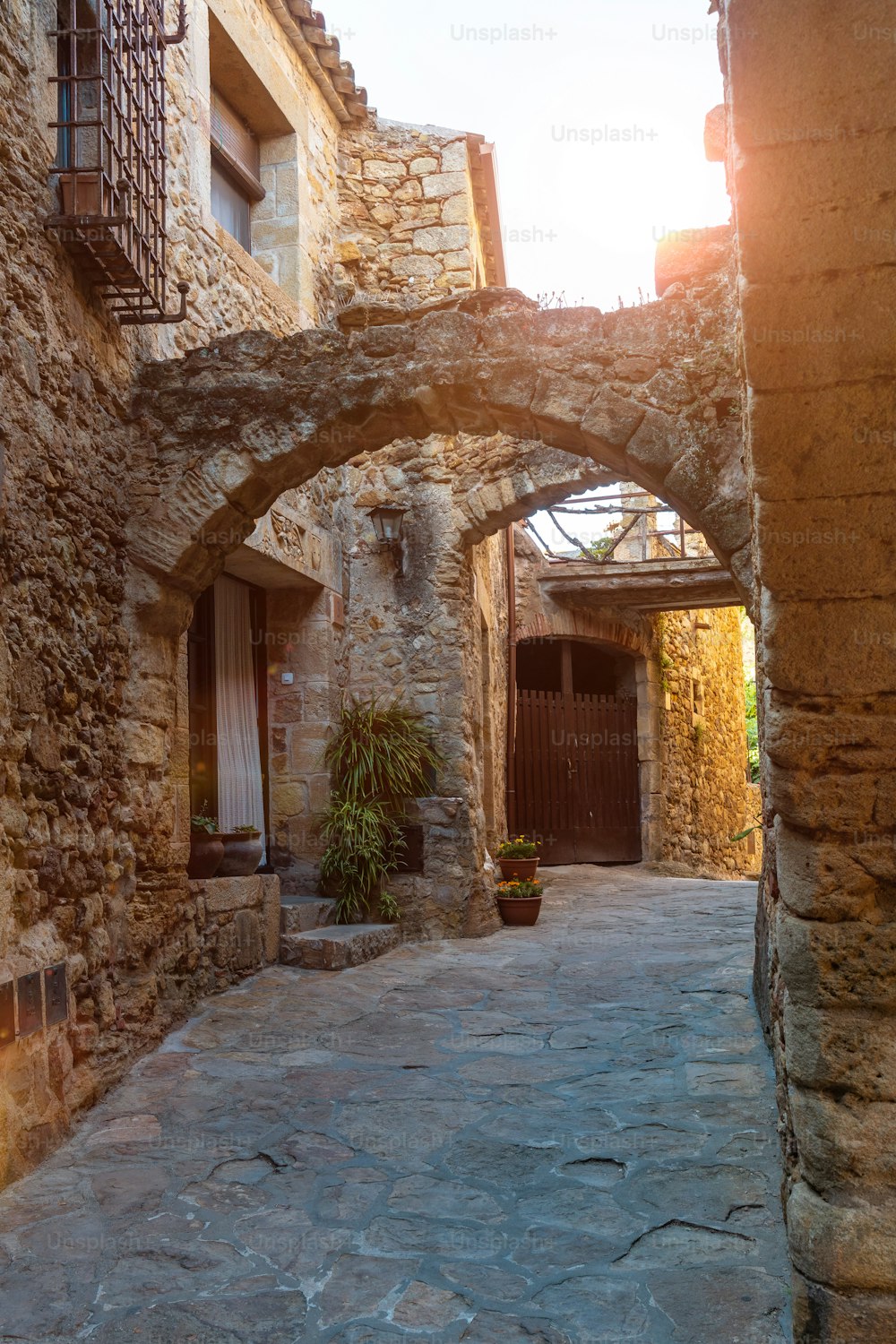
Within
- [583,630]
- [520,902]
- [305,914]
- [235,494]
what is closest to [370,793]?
[305,914]

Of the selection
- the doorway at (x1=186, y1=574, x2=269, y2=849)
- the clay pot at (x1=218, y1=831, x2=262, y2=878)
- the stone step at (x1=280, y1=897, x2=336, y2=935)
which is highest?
the doorway at (x1=186, y1=574, x2=269, y2=849)

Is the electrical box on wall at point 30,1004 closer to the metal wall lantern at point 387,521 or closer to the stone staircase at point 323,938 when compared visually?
the stone staircase at point 323,938

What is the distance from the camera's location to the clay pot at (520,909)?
7.70 m

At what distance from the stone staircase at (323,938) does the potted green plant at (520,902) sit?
124cm

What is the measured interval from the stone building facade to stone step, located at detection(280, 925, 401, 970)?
270 mm

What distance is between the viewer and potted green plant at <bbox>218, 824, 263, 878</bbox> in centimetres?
550

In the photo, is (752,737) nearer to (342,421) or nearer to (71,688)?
(342,421)

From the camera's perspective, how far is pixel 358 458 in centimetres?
754

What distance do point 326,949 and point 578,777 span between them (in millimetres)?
6108

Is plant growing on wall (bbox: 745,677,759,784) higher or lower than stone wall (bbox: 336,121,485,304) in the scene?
lower

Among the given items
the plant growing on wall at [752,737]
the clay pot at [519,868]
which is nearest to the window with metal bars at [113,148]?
the clay pot at [519,868]

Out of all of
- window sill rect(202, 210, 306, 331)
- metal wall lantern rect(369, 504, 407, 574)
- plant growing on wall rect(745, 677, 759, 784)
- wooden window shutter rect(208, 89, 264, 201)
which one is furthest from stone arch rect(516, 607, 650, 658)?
plant growing on wall rect(745, 677, 759, 784)

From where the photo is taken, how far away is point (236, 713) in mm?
6496

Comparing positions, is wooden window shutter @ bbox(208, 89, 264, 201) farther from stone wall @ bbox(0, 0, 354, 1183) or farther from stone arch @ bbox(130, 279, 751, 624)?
stone arch @ bbox(130, 279, 751, 624)
